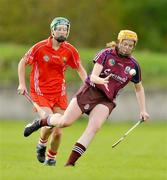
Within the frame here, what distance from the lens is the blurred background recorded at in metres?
45.8

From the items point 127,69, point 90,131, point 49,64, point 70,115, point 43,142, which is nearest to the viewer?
point 90,131

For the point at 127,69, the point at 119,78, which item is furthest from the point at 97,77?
the point at 127,69

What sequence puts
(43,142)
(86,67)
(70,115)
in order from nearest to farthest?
(70,115), (43,142), (86,67)

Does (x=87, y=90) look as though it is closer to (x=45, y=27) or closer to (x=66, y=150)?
(x=66, y=150)

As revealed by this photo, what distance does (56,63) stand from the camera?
65.9ft

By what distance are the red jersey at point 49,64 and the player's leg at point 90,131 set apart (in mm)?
1995

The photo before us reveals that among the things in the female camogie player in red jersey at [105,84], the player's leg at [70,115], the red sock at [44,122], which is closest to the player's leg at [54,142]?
the red sock at [44,122]

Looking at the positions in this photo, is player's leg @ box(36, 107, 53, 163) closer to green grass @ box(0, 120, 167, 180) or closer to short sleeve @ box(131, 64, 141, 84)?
green grass @ box(0, 120, 167, 180)

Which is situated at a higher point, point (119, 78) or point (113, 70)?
point (113, 70)

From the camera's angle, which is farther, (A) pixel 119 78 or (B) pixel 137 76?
(B) pixel 137 76

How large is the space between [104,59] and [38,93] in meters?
2.20

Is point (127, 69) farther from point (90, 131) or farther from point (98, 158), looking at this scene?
point (98, 158)

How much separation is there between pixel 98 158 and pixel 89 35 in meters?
38.0

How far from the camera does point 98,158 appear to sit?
74.2 ft
